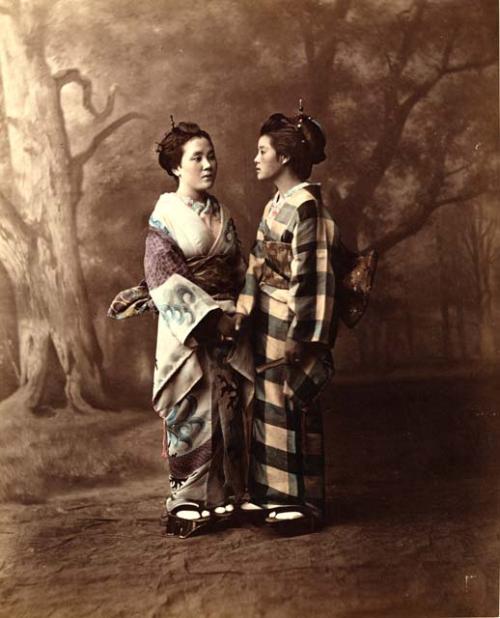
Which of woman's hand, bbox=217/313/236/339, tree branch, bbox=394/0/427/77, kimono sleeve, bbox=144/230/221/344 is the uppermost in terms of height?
tree branch, bbox=394/0/427/77

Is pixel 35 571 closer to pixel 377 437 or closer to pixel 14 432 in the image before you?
pixel 14 432

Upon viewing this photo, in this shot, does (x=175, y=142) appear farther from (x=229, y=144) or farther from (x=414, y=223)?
(x=414, y=223)

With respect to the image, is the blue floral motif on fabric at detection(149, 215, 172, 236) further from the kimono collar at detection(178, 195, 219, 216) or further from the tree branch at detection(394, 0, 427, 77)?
the tree branch at detection(394, 0, 427, 77)

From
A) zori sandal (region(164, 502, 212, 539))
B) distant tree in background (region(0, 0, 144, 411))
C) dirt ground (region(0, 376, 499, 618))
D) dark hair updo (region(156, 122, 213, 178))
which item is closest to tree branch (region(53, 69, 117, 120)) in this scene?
distant tree in background (region(0, 0, 144, 411))

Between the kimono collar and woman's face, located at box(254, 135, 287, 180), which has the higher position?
woman's face, located at box(254, 135, 287, 180)

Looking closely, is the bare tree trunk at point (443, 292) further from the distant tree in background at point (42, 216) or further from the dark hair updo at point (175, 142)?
the distant tree in background at point (42, 216)

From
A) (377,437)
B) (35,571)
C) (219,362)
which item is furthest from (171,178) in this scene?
(35,571)

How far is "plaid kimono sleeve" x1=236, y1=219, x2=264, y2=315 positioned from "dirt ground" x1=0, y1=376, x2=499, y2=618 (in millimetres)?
502

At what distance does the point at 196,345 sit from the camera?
8.92 ft

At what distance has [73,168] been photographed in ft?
9.49

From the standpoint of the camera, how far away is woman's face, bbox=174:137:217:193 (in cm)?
271

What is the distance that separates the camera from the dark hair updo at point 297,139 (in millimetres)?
2707

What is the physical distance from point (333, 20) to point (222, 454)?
1504 millimetres

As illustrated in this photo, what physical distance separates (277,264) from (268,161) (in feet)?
1.08
